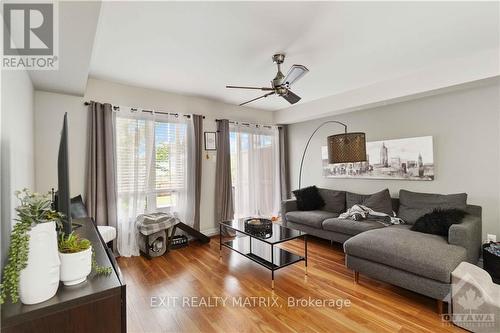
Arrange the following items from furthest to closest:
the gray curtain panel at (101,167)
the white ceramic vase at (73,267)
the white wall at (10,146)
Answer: the gray curtain panel at (101,167)
the white wall at (10,146)
the white ceramic vase at (73,267)

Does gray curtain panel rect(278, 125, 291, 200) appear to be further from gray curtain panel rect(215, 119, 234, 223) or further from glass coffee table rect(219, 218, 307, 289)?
glass coffee table rect(219, 218, 307, 289)

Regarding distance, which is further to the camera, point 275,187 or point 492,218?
point 275,187

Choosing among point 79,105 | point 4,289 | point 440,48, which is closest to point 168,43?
point 79,105

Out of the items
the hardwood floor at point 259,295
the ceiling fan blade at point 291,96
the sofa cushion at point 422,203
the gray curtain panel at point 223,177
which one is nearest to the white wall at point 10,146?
the hardwood floor at point 259,295

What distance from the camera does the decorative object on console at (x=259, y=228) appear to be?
2863 millimetres

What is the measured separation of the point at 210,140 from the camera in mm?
4254

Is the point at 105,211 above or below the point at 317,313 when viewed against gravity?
above

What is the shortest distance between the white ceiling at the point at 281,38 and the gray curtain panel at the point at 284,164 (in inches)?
86.3

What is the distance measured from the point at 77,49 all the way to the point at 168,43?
2.50 ft

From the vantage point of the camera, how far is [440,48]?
97.1 inches

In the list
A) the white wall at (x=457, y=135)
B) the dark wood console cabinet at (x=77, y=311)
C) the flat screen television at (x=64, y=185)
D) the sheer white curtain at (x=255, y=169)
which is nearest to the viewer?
the dark wood console cabinet at (x=77, y=311)

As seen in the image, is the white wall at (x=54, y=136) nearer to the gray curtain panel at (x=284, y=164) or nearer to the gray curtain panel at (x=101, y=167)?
the gray curtain panel at (x=101, y=167)

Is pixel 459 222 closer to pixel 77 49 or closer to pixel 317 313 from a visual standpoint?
pixel 317 313

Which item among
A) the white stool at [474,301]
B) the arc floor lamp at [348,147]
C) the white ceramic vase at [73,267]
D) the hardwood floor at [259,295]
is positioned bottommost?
the hardwood floor at [259,295]
